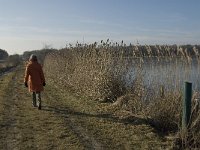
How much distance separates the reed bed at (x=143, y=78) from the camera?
1032cm

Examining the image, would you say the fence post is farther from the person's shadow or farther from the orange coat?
the orange coat

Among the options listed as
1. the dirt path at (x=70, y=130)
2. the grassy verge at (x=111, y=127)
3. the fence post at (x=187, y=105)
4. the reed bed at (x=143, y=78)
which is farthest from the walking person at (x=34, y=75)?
the fence post at (x=187, y=105)

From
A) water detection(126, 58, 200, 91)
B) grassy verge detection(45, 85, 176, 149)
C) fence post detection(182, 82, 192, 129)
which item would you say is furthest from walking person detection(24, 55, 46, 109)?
fence post detection(182, 82, 192, 129)

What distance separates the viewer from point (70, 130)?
10.5 m

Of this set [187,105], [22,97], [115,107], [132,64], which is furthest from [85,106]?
[187,105]

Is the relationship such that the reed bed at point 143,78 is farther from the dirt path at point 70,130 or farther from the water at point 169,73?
the dirt path at point 70,130

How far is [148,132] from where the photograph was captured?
10266mm

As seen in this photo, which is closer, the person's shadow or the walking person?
the person's shadow

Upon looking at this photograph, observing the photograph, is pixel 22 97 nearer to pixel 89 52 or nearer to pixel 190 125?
pixel 89 52

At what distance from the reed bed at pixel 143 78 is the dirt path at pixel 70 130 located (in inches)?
23.9

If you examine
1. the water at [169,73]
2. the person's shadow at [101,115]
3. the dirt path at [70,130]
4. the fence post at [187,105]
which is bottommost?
the dirt path at [70,130]

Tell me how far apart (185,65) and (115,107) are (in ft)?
13.0

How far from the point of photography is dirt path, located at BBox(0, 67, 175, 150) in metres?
9.16

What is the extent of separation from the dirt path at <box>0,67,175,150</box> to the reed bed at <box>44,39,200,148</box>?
61 cm
